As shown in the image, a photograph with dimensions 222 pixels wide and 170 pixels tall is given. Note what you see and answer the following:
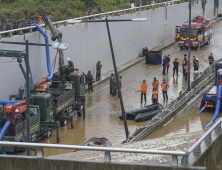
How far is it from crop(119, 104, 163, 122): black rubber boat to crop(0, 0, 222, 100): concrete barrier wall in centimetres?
661

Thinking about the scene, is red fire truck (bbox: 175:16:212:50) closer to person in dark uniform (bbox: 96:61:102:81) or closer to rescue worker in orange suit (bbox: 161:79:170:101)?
person in dark uniform (bbox: 96:61:102:81)

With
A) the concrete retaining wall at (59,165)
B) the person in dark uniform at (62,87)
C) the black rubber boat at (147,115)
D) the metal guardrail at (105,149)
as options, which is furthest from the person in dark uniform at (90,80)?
the metal guardrail at (105,149)

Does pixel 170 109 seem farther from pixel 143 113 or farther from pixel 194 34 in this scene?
pixel 194 34

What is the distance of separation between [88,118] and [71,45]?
7.74 m

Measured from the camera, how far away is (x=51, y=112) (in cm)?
2150

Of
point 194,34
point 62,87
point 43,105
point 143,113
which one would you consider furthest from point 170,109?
point 194,34

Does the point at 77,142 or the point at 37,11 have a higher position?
the point at 37,11

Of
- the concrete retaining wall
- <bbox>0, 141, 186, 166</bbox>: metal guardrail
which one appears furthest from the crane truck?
<bbox>0, 141, 186, 166</bbox>: metal guardrail

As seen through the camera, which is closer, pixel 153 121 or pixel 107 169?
pixel 107 169

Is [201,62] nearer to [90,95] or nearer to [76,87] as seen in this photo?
[90,95]

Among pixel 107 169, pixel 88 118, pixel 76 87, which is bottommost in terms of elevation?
pixel 88 118

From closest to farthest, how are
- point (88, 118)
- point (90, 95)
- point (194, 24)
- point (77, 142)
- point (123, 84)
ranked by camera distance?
1. point (77, 142)
2. point (88, 118)
3. point (90, 95)
4. point (123, 84)
5. point (194, 24)

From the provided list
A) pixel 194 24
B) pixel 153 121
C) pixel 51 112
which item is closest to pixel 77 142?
pixel 51 112

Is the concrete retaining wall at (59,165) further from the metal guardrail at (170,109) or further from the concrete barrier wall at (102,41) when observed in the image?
the concrete barrier wall at (102,41)
